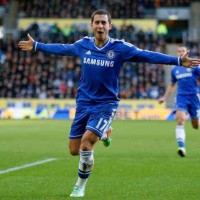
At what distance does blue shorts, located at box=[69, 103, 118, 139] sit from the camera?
374 inches

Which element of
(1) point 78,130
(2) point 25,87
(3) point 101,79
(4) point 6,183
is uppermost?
(3) point 101,79

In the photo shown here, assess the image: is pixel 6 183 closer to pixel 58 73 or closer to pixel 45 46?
pixel 45 46

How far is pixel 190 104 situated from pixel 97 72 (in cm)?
772

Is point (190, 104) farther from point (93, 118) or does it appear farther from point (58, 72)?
point (58, 72)

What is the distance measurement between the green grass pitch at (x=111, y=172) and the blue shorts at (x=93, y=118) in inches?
35.3

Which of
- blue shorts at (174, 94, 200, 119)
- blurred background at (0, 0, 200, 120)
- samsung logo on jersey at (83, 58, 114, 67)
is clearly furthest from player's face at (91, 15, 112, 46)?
blurred background at (0, 0, 200, 120)

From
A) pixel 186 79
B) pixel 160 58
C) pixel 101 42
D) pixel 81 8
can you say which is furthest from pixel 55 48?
pixel 81 8

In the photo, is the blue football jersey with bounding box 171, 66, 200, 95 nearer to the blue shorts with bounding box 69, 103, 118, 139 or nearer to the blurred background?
the blue shorts with bounding box 69, 103, 118, 139

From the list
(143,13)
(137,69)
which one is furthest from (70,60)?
(143,13)

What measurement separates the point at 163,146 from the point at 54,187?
9.55 metres

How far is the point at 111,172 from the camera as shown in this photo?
1259 cm

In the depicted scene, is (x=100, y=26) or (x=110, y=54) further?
(x=110, y=54)

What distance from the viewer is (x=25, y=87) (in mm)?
44438

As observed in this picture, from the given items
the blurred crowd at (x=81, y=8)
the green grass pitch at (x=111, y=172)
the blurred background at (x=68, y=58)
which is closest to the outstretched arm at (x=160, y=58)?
the green grass pitch at (x=111, y=172)
